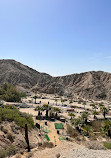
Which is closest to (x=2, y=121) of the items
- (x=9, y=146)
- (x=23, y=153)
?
(x=9, y=146)

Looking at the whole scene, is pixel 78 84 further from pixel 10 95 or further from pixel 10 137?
pixel 10 137

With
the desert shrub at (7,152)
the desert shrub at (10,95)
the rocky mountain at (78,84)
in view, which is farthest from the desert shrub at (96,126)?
the rocky mountain at (78,84)

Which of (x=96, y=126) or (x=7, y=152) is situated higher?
(x=7, y=152)

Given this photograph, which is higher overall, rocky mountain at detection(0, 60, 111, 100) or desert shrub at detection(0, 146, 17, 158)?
rocky mountain at detection(0, 60, 111, 100)

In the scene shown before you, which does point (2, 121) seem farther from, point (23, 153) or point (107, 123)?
point (107, 123)

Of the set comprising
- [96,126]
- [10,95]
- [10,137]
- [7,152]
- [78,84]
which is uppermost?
[78,84]

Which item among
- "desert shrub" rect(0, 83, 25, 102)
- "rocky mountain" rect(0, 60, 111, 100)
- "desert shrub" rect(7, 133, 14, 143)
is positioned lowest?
"desert shrub" rect(7, 133, 14, 143)

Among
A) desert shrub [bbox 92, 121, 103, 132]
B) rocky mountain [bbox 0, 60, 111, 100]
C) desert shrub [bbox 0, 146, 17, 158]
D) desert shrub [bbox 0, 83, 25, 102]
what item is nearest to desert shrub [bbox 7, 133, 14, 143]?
desert shrub [bbox 0, 146, 17, 158]


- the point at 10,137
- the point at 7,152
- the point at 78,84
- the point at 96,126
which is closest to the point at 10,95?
the point at 96,126

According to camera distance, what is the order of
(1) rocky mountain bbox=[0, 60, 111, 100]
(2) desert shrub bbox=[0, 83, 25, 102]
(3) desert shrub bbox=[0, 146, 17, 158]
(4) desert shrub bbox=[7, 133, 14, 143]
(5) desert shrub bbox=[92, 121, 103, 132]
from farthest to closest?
1. (1) rocky mountain bbox=[0, 60, 111, 100]
2. (2) desert shrub bbox=[0, 83, 25, 102]
3. (5) desert shrub bbox=[92, 121, 103, 132]
4. (4) desert shrub bbox=[7, 133, 14, 143]
5. (3) desert shrub bbox=[0, 146, 17, 158]

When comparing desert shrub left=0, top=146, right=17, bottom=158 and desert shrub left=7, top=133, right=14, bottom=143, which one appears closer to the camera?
desert shrub left=0, top=146, right=17, bottom=158

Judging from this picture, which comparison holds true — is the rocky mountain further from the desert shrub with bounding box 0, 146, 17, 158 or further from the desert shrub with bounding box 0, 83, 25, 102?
the desert shrub with bounding box 0, 146, 17, 158

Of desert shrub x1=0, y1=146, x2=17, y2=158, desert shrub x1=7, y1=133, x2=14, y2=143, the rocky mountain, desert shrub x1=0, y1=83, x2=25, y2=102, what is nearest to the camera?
desert shrub x1=0, y1=146, x2=17, y2=158
